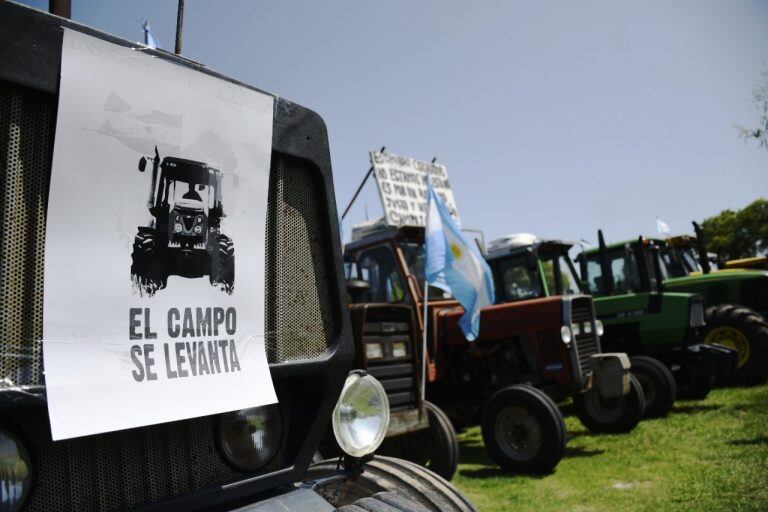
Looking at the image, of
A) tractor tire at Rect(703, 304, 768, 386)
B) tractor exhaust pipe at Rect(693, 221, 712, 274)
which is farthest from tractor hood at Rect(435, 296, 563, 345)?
tractor exhaust pipe at Rect(693, 221, 712, 274)

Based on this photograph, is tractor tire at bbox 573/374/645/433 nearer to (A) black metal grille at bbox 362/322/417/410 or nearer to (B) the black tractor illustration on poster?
(A) black metal grille at bbox 362/322/417/410

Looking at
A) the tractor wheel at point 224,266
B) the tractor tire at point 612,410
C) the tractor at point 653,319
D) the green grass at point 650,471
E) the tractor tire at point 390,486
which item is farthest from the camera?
the tractor at point 653,319

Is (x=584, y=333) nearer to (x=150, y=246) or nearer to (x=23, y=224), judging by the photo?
(x=150, y=246)

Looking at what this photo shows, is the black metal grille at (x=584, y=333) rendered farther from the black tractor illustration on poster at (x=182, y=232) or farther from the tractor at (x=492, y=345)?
the black tractor illustration on poster at (x=182, y=232)

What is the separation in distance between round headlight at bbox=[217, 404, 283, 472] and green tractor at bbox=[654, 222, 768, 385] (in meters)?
10.4

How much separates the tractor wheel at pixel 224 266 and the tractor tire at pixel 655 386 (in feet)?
26.6

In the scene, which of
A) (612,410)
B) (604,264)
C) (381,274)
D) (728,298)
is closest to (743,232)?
(728,298)

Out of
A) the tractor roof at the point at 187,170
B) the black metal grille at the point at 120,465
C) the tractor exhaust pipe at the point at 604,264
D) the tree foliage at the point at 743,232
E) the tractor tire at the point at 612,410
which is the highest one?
the tree foliage at the point at 743,232

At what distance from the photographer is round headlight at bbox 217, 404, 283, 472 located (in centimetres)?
160

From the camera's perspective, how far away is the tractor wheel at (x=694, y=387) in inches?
387

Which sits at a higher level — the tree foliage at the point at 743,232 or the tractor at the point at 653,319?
the tree foliage at the point at 743,232

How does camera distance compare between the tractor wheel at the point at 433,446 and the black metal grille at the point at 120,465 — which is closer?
the black metal grille at the point at 120,465

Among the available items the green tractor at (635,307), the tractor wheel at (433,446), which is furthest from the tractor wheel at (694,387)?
the tractor wheel at (433,446)

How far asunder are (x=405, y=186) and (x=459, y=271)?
221cm
